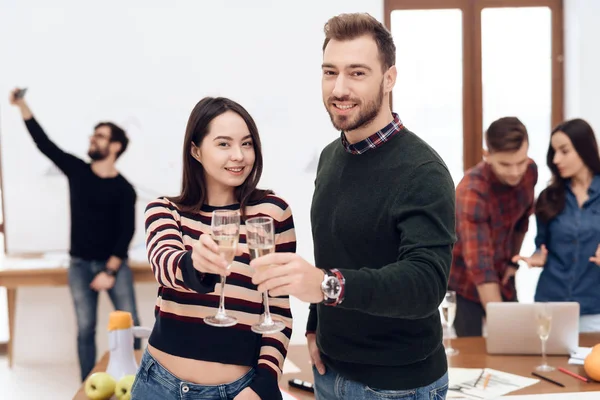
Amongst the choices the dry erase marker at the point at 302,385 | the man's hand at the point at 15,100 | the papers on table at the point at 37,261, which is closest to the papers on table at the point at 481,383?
the dry erase marker at the point at 302,385

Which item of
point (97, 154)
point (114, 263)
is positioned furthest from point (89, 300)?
point (97, 154)

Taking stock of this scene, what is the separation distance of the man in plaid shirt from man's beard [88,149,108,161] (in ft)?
7.01

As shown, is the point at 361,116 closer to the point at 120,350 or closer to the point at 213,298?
the point at 213,298

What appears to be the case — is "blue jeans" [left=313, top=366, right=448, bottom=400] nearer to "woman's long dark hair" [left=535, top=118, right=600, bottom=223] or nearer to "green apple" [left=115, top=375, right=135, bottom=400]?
"green apple" [left=115, top=375, right=135, bottom=400]

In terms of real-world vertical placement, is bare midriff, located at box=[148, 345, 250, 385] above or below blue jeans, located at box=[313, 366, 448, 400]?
above

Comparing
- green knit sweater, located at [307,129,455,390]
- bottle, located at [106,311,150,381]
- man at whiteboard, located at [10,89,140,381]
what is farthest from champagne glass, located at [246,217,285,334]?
man at whiteboard, located at [10,89,140,381]

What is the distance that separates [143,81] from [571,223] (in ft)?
9.60

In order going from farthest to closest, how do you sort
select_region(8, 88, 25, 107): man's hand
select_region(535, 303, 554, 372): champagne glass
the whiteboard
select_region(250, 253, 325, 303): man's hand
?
the whiteboard
select_region(8, 88, 25, 107): man's hand
select_region(535, 303, 554, 372): champagne glass
select_region(250, 253, 325, 303): man's hand

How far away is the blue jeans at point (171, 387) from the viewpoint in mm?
1601

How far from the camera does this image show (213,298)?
163cm

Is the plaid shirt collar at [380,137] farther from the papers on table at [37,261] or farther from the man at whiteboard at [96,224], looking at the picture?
the papers on table at [37,261]

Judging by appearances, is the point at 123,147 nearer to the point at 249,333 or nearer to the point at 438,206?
the point at 249,333

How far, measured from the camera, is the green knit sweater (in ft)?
4.57

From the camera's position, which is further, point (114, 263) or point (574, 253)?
point (114, 263)
